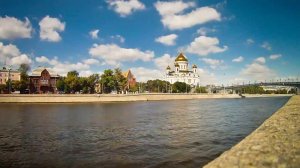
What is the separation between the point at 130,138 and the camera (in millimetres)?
24234

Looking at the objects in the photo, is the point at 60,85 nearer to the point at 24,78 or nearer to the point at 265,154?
the point at 24,78

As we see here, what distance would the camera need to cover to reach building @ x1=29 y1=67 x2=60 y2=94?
133500 mm

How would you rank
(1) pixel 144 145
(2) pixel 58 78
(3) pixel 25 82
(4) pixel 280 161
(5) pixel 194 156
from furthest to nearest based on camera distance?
1. (2) pixel 58 78
2. (3) pixel 25 82
3. (1) pixel 144 145
4. (5) pixel 194 156
5. (4) pixel 280 161

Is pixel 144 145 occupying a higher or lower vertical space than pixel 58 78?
lower

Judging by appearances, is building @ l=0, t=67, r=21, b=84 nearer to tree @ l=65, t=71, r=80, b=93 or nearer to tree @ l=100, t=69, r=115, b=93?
tree @ l=65, t=71, r=80, b=93

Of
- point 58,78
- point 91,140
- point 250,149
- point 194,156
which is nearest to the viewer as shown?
point 250,149

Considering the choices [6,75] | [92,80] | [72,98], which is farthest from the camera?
[6,75]

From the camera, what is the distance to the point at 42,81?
135m

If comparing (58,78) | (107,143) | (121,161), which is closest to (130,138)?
(107,143)

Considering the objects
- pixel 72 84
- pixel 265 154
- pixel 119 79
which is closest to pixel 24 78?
pixel 72 84

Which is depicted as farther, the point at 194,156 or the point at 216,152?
the point at 216,152

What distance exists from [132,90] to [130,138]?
148m

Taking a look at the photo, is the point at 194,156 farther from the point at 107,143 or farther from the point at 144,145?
the point at 107,143

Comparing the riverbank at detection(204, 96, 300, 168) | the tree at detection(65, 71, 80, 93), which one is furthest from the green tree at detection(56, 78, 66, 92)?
the riverbank at detection(204, 96, 300, 168)
